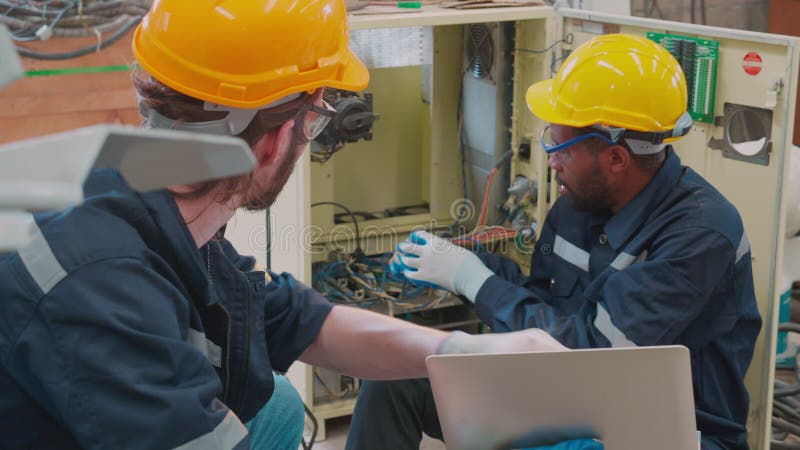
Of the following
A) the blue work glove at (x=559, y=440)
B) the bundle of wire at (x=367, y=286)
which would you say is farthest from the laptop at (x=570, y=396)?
the bundle of wire at (x=367, y=286)

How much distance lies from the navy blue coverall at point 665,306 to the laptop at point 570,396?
0.48 m

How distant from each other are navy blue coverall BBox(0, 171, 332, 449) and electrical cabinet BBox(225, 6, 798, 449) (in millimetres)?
1072

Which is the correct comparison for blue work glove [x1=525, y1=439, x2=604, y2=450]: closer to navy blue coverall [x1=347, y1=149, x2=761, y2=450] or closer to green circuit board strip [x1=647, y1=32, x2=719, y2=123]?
navy blue coverall [x1=347, y1=149, x2=761, y2=450]

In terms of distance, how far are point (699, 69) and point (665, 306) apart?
0.52 m

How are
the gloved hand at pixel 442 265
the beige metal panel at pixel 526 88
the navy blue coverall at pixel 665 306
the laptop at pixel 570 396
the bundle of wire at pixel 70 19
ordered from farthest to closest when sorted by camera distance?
the bundle of wire at pixel 70 19 < the beige metal panel at pixel 526 88 < the gloved hand at pixel 442 265 < the navy blue coverall at pixel 665 306 < the laptop at pixel 570 396

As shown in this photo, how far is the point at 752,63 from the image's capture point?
1.95 meters

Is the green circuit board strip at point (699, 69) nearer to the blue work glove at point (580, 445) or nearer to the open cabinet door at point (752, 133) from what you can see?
the open cabinet door at point (752, 133)

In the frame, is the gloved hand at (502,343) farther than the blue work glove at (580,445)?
Yes

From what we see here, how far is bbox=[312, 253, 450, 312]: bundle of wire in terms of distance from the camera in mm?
2547

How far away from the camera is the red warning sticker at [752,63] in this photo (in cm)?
194

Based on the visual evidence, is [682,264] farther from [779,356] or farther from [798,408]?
[779,356]

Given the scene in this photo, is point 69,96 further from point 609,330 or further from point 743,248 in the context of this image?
point 743,248

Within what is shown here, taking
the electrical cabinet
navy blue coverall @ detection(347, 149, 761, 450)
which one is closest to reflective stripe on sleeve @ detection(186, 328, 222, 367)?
navy blue coverall @ detection(347, 149, 761, 450)

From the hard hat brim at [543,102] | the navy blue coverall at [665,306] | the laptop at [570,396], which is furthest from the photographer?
the hard hat brim at [543,102]
